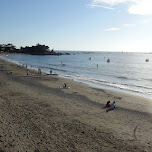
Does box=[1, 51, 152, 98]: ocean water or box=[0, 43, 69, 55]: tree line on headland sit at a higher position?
box=[0, 43, 69, 55]: tree line on headland

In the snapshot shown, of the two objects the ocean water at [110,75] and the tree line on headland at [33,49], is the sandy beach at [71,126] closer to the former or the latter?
the ocean water at [110,75]

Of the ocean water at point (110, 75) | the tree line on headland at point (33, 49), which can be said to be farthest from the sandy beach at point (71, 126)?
the tree line on headland at point (33, 49)

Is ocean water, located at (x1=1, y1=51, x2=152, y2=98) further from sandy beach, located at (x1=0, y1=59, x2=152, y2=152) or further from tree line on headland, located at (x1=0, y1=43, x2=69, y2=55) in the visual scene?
tree line on headland, located at (x1=0, y1=43, x2=69, y2=55)

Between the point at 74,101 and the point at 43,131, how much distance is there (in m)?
7.52

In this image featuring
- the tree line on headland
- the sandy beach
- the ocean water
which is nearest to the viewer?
the sandy beach

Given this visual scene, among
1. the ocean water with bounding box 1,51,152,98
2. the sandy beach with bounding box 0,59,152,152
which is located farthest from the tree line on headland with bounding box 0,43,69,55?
the sandy beach with bounding box 0,59,152,152

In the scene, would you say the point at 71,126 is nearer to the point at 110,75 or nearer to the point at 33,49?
the point at 110,75

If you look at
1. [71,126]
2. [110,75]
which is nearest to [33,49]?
[110,75]

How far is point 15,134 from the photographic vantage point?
9594 mm

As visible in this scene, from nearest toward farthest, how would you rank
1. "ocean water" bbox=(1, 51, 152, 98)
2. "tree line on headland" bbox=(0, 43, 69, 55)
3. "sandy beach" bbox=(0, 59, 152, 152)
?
"sandy beach" bbox=(0, 59, 152, 152) → "ocean water" bbox=(1, 51, 152, 98) → "tree line on headland" bbox=(0, 43, 69, 55)

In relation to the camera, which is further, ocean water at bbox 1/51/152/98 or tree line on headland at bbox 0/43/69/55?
tree line on headland at bbox 0/43/69/55

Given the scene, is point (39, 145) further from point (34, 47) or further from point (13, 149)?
point (34, 47)

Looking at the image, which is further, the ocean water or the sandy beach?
the ocean water

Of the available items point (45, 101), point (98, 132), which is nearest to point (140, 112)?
point (98, 132)
